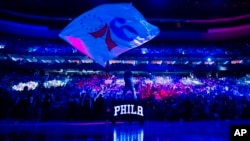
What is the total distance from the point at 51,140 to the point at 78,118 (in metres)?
3.87

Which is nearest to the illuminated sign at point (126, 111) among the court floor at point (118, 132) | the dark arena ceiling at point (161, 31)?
the court floor at point (118, 132)

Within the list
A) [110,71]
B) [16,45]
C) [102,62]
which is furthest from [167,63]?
[102,62]

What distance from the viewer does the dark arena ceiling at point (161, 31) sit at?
114 feet

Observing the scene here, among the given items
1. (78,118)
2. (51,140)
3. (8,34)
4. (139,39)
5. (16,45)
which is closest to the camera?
(51,140)

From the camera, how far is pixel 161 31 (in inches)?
1547

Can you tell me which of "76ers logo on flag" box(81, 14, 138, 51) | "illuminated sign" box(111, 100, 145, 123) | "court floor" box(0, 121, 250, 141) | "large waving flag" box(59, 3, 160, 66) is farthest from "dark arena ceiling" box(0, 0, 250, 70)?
"illuminated sign" box(111, 100, 145, 123)

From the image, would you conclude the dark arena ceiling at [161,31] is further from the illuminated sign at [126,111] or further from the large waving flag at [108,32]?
the illuminated sign at [126,111]

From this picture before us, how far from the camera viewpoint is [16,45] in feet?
112

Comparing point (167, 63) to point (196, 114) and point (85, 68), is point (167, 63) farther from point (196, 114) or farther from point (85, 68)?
point (196, 114)

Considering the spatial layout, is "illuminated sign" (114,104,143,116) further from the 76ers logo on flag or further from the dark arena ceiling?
the dark arena ceiling

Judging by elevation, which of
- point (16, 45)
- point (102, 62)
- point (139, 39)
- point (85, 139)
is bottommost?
point (85, 139)

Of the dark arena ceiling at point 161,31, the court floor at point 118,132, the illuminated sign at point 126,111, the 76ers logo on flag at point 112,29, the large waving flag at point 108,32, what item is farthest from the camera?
the dark arena ceiling at point 161,31

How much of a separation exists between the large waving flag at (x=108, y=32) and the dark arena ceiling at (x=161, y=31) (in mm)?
21319

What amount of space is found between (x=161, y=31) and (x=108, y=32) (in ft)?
93.7
